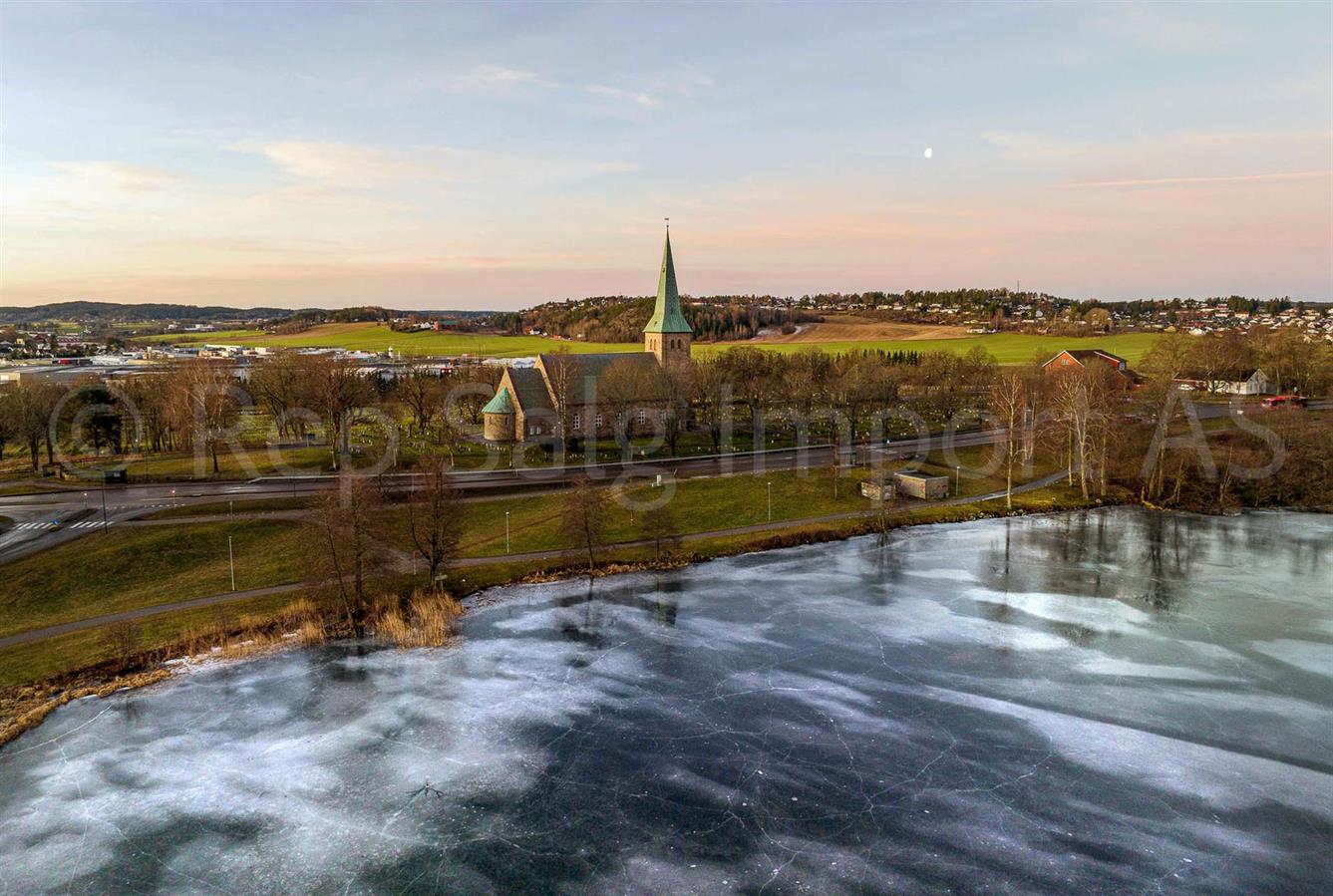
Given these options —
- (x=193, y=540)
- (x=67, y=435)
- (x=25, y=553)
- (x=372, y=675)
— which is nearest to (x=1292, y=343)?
(x=372, y=675)

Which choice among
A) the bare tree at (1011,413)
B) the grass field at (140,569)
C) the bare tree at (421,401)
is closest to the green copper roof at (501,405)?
the bare tree at (421,401)

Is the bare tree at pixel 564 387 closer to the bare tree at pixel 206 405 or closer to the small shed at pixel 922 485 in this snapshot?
the bare tree at pixel 206 405

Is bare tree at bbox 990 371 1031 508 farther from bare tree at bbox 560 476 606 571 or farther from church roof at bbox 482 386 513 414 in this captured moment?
church roof at bbox 482 386 513 414

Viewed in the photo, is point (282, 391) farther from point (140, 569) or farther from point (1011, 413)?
point (1011, 413)

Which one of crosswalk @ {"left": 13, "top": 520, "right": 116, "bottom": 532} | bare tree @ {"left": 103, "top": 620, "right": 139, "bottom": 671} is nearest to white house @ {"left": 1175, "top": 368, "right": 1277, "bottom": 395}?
bare tree @ {"left": 103, "top": 620, "right": 139, "bottom": 671}

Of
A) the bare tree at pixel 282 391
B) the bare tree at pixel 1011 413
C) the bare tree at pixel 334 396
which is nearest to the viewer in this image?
the bare tree at pixel 1011 413

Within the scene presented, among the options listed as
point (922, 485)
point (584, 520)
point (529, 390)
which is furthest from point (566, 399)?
point (922, 485)
